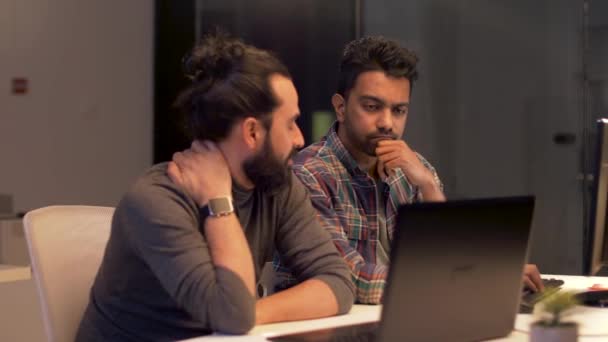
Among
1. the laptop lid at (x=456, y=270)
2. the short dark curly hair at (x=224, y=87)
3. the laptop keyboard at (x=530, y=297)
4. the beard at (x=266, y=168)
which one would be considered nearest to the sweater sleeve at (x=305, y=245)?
the beard at (x=266, y=168)

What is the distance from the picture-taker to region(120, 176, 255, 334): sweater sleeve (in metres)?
1.75

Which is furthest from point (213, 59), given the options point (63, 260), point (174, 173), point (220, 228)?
point (63, 260)

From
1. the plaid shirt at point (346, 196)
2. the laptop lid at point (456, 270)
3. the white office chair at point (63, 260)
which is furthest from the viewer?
the plaid shirt at point (346, 196)

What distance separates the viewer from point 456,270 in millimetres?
1491

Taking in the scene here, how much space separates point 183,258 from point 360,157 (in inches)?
34.2

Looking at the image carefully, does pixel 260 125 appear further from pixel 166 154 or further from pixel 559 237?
pixel 166 154

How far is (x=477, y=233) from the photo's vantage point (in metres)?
1.50

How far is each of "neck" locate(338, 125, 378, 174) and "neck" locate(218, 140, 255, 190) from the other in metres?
0.59

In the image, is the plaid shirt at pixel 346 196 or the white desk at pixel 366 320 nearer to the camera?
the white desk at pixel 366 320

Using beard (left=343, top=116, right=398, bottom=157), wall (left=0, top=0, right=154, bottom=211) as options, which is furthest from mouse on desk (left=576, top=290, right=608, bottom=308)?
wall (left=0, top=0, right=154, bottom=211)

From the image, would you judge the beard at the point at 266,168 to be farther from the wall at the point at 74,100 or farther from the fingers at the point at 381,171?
the wall at the point at 74,100

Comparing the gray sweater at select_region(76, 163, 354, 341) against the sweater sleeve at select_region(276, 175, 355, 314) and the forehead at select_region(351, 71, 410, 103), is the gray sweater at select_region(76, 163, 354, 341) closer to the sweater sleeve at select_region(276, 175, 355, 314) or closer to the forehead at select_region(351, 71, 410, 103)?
the sweater sleeve at select_region(276, 175, 355, 314)

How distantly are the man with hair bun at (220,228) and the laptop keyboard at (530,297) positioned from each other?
14.4 inches

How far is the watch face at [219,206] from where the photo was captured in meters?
1.87
